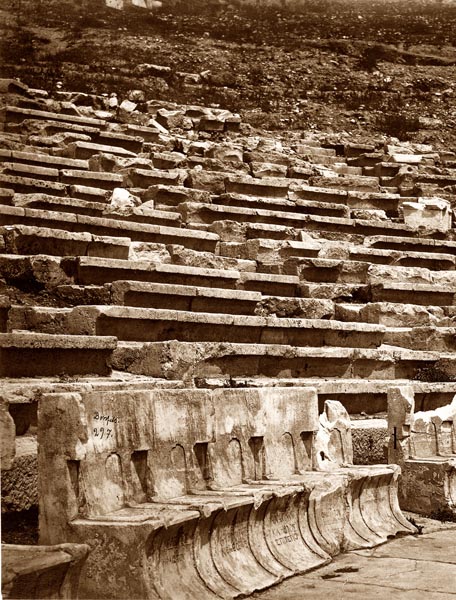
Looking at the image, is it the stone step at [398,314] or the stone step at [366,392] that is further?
the stone step at [398,314]

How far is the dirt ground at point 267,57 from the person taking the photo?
21125mm

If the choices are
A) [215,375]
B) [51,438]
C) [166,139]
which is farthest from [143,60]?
[51,438]

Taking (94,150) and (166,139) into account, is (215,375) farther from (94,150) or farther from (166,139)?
(166,139)

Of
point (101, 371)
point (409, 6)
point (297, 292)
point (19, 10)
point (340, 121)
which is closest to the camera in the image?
point (101, 371)

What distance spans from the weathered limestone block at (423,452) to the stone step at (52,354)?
2143 mm

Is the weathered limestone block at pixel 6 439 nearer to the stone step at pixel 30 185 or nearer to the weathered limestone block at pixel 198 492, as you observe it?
the weathered limestone block at pixel 198 492

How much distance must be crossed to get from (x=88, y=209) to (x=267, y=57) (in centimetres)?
1526

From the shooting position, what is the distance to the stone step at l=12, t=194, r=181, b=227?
10.1m

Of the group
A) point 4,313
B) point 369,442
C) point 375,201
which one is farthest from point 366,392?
point 375,201

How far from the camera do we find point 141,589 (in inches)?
163

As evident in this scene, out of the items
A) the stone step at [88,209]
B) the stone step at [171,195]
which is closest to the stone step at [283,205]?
the stone step at [171,195]

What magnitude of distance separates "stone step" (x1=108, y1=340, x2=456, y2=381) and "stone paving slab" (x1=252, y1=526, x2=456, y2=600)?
2.08 m

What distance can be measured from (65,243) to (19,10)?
A: 1928 centimetres

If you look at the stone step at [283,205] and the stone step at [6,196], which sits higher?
the stone step at [283,205]
